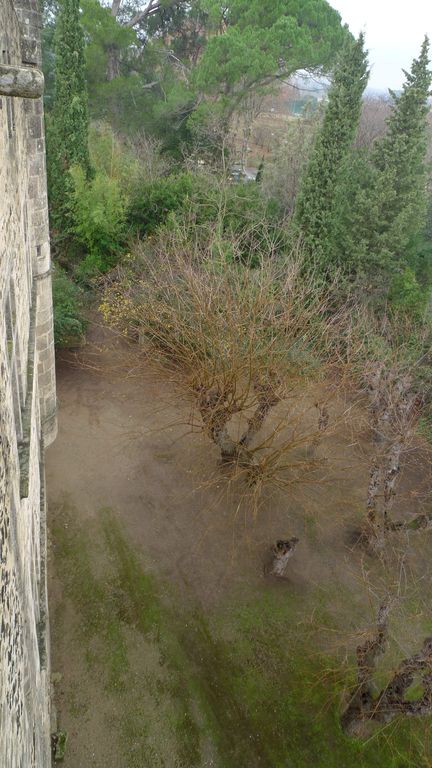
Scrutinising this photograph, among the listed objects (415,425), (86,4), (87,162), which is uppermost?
(86,4)

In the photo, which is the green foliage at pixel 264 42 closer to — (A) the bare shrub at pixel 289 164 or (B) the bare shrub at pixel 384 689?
(A) the bare shrub at pixel 289 164

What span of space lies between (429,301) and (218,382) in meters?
7.32

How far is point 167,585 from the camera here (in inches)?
283

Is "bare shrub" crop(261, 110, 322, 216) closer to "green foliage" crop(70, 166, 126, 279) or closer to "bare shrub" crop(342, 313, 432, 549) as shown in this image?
"green foliage" crop(70, 166, 126, 279)

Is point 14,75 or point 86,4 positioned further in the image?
point 86,4

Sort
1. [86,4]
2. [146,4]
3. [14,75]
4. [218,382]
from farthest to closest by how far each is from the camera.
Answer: [146,4]
[86,4]
[218,382]
[14,75]

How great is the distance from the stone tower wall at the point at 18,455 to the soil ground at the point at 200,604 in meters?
1.64

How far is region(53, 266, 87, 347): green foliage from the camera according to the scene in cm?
1072

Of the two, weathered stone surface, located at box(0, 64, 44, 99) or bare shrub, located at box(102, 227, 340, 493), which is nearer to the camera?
weathered stone surface, located at box(0, 64, 44, 99)

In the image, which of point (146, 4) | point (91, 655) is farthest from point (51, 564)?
point (146, 4)

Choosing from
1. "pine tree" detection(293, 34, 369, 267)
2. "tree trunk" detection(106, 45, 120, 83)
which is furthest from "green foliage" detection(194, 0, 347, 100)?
"pine tree" detection(293, 34, 369, 267)

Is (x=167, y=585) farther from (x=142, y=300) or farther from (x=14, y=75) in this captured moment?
(x=14, y=75)

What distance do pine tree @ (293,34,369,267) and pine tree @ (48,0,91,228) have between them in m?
6.29

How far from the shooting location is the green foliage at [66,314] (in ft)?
35.2
